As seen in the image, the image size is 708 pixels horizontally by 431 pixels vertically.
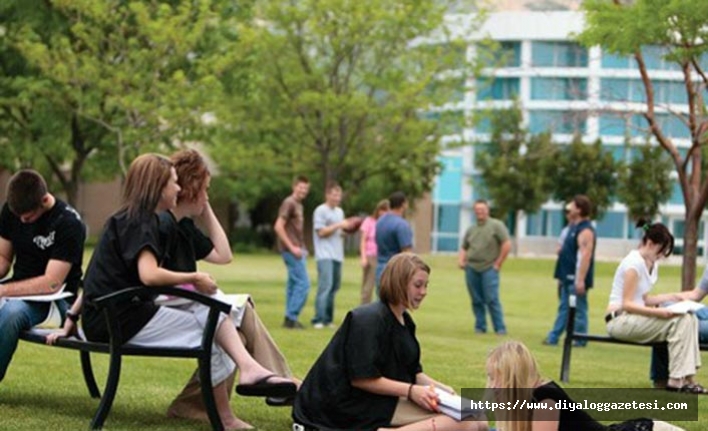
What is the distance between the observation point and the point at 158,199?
8.57m

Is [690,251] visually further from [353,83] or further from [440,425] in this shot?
[353,83]

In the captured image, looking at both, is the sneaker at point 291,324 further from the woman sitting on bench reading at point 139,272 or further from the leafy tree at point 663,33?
the woman sitting on bench reading at point 139,272

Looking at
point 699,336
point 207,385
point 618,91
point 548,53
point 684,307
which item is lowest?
point 699,336

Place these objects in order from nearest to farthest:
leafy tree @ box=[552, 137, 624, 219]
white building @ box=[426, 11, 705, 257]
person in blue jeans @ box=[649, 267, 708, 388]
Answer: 1. person in blue jeans @ box=[649, 267, 708, 388]
2. leafy tree @ box=[552, 137, 624, 219]
3. white building @ box=[426, 11, 705, 257]

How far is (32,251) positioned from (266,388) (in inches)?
94.3

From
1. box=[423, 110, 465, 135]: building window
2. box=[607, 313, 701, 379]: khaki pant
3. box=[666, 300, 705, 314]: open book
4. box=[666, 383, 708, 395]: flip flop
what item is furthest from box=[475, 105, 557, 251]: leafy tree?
box=[666, 383, 708, 395]: flip flop

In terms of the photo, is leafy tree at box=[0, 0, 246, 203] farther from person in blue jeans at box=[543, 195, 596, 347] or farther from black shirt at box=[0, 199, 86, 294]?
black shirt at box=[0, 199, 86, 294]

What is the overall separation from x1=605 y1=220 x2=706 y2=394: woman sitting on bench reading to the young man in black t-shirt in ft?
15.0

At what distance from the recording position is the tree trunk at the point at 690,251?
22.7m

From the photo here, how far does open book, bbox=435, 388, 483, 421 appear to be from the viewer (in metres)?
7.74

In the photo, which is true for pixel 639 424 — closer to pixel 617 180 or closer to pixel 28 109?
pixel 28 109

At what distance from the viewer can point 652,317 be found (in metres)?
11.9

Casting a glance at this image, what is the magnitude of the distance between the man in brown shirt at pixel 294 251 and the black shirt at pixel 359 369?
11.1 m

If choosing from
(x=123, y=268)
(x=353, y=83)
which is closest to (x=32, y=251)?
(x=123, y=268)
